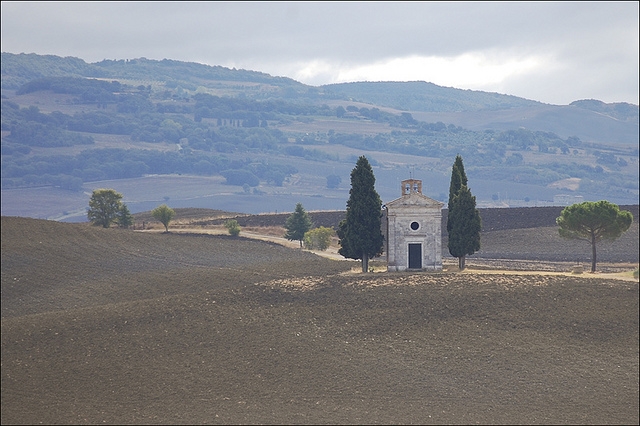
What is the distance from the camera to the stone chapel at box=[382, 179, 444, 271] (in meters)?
83.1

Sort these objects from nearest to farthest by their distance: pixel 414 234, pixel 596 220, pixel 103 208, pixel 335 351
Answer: pixel 335 351 → pixel 596 220 → pixel 414 234 → pixel 103 208

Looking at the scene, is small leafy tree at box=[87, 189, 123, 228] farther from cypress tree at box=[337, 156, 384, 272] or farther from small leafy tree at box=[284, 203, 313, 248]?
cypress tree at box=[337, 156, 384, 272]

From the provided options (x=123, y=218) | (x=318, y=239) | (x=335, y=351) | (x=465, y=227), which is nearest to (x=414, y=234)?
(x=465, y=227)

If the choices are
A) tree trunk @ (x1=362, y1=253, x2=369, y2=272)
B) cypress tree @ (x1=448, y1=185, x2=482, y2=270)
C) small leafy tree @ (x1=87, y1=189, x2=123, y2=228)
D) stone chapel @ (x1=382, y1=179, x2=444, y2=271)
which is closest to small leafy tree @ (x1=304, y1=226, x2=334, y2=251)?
small leafy tree @ (x1=87, y1=189, x2=123, y2=228)

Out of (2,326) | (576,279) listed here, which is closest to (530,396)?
(576,279)

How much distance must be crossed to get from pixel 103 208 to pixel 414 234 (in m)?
60.6

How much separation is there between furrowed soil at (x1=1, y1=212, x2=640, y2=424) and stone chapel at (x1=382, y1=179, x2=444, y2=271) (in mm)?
2718

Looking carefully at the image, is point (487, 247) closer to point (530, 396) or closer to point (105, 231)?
point (105, 231)

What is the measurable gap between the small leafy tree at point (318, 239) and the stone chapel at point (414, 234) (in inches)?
1464

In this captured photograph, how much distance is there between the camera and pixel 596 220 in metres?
81.4

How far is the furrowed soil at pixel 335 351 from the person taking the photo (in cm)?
6153

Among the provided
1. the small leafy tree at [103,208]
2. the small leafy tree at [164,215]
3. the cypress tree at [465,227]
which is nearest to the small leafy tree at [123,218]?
the small leafy tree at [103,208]

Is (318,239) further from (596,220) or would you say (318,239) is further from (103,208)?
(596,220)

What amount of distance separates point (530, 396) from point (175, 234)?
2906 inches
